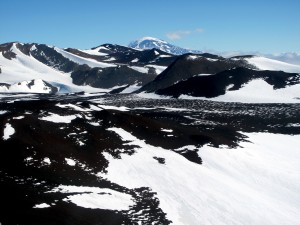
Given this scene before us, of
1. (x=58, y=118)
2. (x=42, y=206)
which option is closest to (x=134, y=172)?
(x=42, y=206)

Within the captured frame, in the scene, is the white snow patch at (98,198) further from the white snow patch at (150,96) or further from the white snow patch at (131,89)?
the white snow patch at (131,89)

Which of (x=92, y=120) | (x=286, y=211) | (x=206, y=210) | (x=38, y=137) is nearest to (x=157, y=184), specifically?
(x=206, y=210)

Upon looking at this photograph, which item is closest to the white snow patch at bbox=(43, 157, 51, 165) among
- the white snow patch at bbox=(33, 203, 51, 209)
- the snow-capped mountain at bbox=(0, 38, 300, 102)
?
the white snow patch at bbox=(33, 203, 51, 209)

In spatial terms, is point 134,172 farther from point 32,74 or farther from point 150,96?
point 32,74

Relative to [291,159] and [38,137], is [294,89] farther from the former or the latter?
[38,137]

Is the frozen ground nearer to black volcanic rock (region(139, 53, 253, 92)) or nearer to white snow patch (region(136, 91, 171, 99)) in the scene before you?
white snow patch (region(136, 91, 171, 99))

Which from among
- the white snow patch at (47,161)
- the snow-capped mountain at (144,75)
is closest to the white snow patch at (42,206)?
the white snow patch at (47,161)
